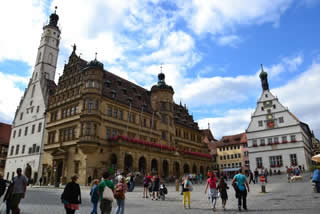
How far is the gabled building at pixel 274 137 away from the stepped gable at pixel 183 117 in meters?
13.6

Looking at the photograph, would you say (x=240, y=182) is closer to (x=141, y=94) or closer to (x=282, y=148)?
(x=141, y=94)

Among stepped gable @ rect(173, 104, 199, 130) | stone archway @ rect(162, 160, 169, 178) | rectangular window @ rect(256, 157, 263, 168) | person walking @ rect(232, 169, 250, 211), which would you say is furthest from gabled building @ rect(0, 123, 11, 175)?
person walking @ rect(232, 169, 250, 211)

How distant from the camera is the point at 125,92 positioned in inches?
1848

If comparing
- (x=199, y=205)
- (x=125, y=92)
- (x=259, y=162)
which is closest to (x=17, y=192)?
(x=199, y=205)

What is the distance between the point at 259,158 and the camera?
55.4 m

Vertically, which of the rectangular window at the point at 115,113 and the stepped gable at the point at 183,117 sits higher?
the stepped gable at the point at 183,117

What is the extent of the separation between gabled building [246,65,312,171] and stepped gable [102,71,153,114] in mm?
24685

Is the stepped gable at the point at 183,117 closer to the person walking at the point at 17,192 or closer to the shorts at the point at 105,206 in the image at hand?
the person walking at the point at 17,192

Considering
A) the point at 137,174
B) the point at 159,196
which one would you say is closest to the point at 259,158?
the point at 137,174

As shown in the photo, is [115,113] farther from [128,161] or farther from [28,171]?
[28,171]

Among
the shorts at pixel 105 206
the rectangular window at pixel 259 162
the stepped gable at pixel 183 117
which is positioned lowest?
the shorts at pixel 105 206

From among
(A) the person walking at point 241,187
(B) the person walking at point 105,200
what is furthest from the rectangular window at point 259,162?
(B) the person walking at point 105,200

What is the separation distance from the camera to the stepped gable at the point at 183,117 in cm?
5892

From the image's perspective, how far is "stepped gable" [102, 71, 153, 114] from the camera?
141 ft
